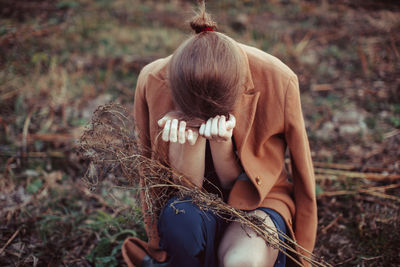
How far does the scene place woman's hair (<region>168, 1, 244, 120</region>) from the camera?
128 centimetres

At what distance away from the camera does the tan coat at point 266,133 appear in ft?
5.22

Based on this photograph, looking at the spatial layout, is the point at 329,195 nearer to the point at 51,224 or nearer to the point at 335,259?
the point at 335,259

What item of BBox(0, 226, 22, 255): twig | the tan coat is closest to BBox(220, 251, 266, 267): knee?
the tan coat

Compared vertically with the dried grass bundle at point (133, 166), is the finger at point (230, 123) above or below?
above

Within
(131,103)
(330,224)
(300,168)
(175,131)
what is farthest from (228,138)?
(131,103)

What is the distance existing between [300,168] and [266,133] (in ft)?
0.90

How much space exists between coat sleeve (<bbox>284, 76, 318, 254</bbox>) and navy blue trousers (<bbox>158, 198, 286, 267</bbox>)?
189mm

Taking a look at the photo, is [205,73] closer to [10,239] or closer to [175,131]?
[175,131]

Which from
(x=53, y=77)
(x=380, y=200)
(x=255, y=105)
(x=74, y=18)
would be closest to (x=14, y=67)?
(x=53, y=77)

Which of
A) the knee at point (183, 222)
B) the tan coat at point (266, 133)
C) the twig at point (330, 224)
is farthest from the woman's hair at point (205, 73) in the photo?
the twig at point (330, 224)

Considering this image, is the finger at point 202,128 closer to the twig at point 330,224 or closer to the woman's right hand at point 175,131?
the woman's right hand at point 175,131

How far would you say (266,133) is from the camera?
1.65 metres

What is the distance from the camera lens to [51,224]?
7.72 feet

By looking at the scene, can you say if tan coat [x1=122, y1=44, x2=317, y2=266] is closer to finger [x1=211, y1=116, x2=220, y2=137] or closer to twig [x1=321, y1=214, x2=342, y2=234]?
finger [x1=211, y1=116, x2=220, y2=137]
